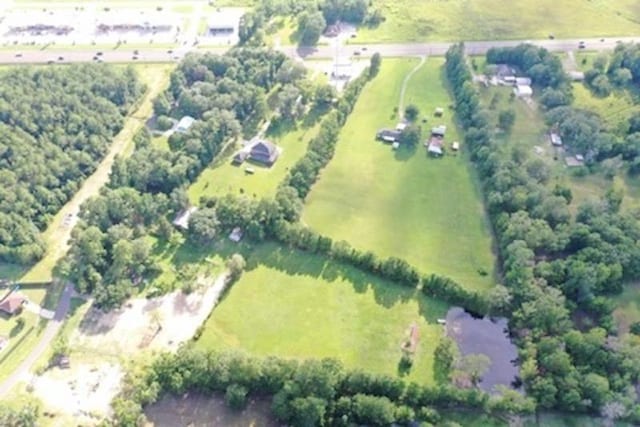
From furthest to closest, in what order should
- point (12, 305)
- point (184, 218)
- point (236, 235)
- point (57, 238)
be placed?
1. point (184, 218)
2. point (57, 238)
3. point (236, 235)
4. point (12, 305)

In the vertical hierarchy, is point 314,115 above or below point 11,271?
above

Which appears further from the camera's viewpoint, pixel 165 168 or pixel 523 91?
pixel 523 91

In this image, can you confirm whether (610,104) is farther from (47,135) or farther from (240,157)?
(47,135)

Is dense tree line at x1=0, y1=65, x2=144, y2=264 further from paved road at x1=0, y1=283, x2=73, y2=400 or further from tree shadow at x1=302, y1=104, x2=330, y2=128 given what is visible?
tree shadow at x1=302, y1=104, x2=330, y2=128

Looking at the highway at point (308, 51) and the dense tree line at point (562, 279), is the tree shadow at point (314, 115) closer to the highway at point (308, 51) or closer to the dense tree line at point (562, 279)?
the highway at point (308, 51)

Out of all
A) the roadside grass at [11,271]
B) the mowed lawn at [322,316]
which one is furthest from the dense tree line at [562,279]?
the roadside grass at [11,271]

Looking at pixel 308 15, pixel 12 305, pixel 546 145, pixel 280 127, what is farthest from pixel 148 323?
pixel 308 15
